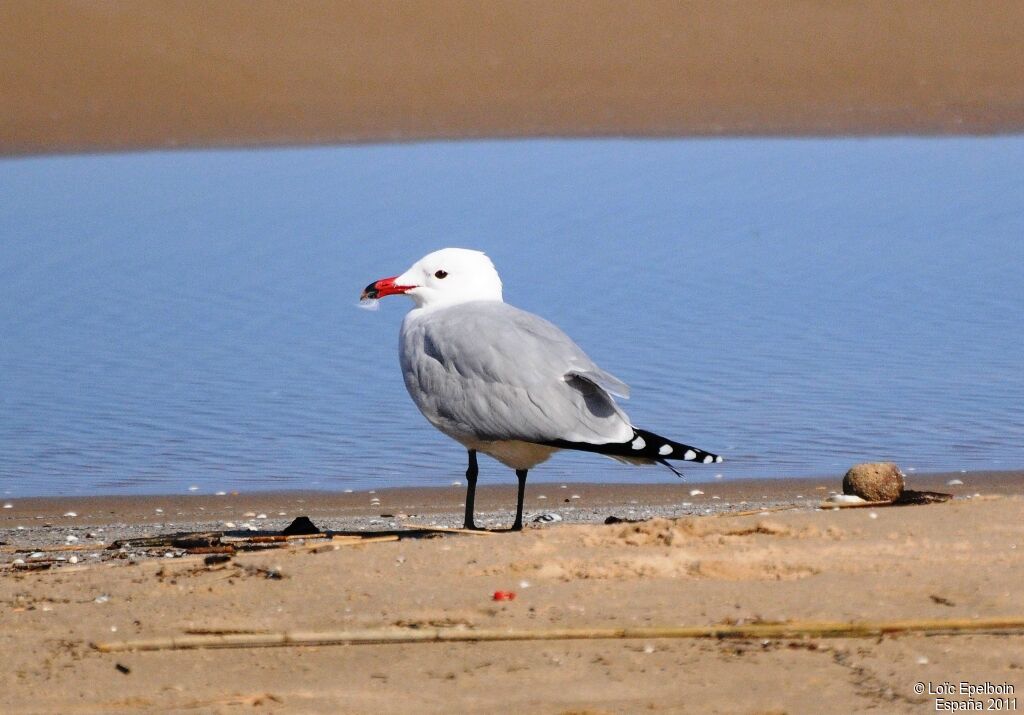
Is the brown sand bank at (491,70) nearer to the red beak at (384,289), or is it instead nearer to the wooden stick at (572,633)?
the red beak at (384,289)

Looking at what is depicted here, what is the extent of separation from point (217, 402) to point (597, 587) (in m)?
4.45

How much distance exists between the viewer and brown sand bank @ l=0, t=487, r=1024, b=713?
12.3 feet

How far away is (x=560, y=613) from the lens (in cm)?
431

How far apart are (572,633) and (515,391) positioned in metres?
1.78

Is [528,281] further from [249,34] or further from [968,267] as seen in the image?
[249,34]

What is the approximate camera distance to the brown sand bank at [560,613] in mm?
3760

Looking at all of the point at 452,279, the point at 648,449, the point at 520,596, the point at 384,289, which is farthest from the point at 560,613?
the point at 384,289

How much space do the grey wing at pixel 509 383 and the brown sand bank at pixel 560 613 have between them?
1.89 ft

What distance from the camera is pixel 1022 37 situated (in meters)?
22.5

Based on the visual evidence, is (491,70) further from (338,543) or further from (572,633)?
(572,633)

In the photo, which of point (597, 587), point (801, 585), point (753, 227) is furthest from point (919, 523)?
point (753, 227)

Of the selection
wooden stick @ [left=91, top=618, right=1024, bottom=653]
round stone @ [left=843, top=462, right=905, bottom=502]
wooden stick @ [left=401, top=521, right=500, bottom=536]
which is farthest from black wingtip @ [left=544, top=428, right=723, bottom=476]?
wooden stick @ [left=91, top=618, right=1024, bottom=653]

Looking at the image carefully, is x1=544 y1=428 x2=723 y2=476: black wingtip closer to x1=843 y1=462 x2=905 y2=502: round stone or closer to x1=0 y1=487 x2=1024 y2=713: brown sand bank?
x1=0 y1=487 x2=1024 y2=713: brown sand bank

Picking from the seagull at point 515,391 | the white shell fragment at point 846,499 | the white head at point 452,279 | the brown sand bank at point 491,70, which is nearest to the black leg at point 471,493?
Result: the seagull at point 515,391
